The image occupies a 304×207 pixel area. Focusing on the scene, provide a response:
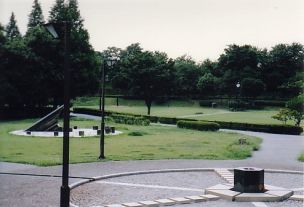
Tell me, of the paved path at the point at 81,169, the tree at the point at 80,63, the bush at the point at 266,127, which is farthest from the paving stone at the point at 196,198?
the tree at the point at 80,63

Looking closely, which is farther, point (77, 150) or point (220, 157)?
point (77, 150)

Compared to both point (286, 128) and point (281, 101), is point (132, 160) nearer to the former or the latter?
point (286, 128)

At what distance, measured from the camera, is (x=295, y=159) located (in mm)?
21859

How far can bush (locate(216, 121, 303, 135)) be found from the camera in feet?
122

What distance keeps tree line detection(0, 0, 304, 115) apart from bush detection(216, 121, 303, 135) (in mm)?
4045

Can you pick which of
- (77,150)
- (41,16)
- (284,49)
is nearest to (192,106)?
(284,49)

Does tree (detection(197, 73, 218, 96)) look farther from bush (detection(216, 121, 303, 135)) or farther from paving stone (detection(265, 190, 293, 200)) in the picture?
paving stone (detection(265, 190, 293, 200))

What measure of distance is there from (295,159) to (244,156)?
8.42ft

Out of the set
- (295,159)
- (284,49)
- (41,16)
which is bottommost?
(295,159)

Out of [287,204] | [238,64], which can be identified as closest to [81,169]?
[287,204]

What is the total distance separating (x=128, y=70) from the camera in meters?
66.1

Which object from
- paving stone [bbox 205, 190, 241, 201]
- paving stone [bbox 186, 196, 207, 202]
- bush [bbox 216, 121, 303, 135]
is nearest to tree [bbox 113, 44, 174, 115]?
bush [bbox 216, 121, 303, 135]

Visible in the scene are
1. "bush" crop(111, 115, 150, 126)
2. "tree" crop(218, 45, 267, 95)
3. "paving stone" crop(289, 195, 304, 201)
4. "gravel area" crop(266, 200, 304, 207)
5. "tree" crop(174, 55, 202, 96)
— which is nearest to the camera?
"gravel area" crop(266, 200, 304, 207)

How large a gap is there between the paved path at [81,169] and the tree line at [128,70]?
6663mm
